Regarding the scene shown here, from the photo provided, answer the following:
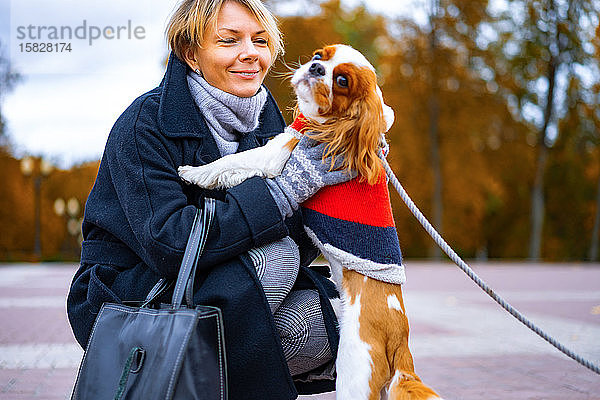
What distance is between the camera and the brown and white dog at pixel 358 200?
2.42 meters

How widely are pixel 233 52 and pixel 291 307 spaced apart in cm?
114

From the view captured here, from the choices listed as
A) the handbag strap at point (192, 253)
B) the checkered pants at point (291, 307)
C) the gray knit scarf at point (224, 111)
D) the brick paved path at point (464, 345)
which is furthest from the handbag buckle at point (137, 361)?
the brick paved path at point (464, 345)

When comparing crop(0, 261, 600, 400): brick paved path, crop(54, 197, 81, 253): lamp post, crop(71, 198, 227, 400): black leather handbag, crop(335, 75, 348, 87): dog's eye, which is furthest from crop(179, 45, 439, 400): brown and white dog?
crop(54, 197, 81, 253): lamp post

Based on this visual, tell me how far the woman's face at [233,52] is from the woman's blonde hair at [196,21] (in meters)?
0.03

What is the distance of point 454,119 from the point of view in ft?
82.7

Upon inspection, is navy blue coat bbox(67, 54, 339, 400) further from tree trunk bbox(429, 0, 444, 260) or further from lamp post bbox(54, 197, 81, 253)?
lamp post bbox(54, 197, 81, 253)

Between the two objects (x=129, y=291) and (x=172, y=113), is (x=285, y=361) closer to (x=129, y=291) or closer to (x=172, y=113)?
(x=129, y=291)

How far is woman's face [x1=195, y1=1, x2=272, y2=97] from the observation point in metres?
2.81

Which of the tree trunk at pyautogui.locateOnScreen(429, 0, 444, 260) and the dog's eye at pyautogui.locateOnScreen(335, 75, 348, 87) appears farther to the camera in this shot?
the tree trunk at pyautogui.locateOnScreen(429, 0, 444, 260)

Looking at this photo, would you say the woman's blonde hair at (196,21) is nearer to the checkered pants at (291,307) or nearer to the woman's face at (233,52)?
the woman's face at (233,52)

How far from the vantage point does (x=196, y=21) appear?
2773mm

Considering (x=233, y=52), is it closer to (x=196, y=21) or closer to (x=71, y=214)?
(x=196, y=21)

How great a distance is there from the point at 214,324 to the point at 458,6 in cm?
2440

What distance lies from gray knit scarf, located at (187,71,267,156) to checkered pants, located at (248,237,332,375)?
0.57 m
